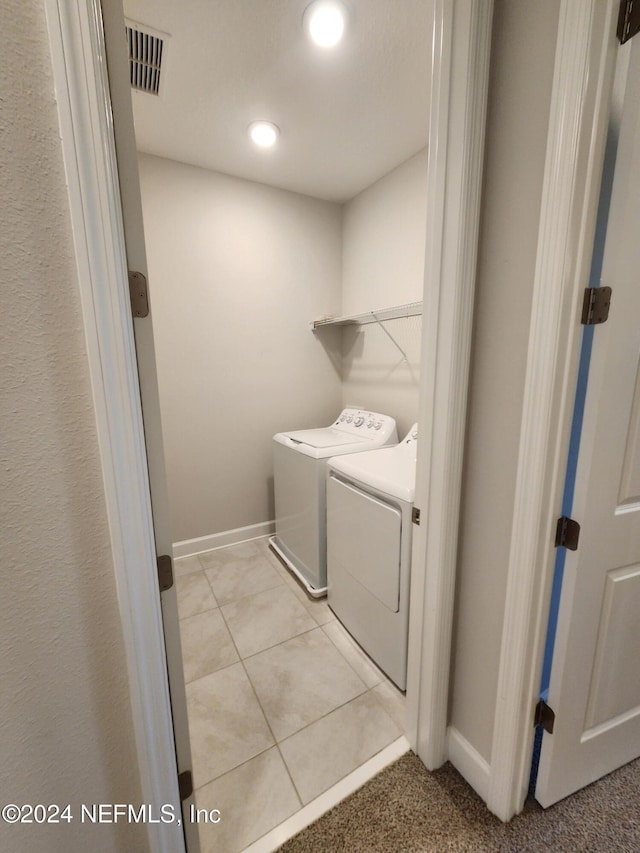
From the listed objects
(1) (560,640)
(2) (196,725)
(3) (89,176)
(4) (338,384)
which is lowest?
(2) (196,725)

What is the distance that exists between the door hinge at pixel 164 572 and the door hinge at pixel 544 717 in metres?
1.13

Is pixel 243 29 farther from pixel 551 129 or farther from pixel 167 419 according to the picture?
pixel 167 419

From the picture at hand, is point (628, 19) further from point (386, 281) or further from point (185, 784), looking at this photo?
point (185, 784)

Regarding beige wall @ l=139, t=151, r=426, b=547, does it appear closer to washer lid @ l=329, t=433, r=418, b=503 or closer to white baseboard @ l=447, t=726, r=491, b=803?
washer lid @ l=329, t=433, r=418, b=503

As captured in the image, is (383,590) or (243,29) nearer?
(243,29)

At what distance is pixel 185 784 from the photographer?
0.79m

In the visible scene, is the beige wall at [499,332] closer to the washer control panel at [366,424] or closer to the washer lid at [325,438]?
the washer lid at [325,438]

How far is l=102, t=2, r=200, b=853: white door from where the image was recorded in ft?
1.78

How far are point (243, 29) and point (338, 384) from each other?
6.61 feet

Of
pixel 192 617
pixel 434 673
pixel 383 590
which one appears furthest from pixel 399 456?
pixel 192 617

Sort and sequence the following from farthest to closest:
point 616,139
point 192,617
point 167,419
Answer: point 167,419, point 192,617, point 616,139

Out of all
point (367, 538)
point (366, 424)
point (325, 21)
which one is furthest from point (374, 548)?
point (325, 21)

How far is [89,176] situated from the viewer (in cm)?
51

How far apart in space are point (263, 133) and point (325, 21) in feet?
2.30
